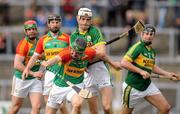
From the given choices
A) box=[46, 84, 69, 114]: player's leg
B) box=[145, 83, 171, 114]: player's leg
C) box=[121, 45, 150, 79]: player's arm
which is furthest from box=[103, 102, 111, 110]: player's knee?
box=[46, 84, 69, 114]: player's leg

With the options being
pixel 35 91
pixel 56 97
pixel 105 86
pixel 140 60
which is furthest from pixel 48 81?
pixel 140 60

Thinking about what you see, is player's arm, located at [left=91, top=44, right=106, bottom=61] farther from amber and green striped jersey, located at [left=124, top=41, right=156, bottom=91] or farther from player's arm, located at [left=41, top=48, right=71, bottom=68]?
player's arm, located at [left=41, top=48, right=71, bottom=68]

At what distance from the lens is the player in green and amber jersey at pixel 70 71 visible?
15.9 meters

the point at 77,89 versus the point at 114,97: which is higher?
the point at 77,89

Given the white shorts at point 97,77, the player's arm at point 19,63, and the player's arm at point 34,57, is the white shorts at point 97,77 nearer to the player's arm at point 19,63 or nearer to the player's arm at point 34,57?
the player's arm at point 34,57

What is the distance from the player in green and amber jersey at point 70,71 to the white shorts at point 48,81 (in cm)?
122

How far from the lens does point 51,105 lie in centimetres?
1652

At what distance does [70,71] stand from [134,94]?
65.2 inches

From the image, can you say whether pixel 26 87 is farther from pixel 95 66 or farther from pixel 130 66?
pixel 130 66

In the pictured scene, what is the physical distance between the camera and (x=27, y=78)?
59.4ft

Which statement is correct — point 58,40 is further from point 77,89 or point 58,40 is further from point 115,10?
point 115,10

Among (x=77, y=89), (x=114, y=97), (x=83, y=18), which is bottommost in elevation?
(x=114, y=97)

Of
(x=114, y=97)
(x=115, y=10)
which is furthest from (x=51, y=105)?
(x=115, y=10)

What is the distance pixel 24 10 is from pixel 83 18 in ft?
35.9
